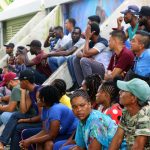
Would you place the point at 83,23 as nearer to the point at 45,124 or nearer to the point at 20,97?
the point at 20,97

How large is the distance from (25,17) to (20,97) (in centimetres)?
919

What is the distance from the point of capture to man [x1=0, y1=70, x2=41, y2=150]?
727cm

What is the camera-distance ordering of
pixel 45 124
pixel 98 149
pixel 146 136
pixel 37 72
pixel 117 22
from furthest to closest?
pixel 37 72 → pixel 117 22 → pixel 45 124 → pixel 98 149 → pixel 146 136

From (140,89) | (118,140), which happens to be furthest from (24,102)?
(140,89)

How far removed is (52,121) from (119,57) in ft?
4.91

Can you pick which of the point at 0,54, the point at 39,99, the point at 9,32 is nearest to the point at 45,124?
the point at 39,99

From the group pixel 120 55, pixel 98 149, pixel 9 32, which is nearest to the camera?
pixel 98 149

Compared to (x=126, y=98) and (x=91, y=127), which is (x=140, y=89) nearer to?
(x=126, y=98)

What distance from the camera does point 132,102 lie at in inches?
182

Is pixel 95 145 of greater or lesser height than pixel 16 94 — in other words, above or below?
above

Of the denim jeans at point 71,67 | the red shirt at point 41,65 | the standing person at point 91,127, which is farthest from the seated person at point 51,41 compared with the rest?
the standing person at point 91,127

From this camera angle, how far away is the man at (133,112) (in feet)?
14.7

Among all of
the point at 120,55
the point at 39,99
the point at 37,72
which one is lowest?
the point at 37,72

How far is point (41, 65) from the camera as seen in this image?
1014 cm
